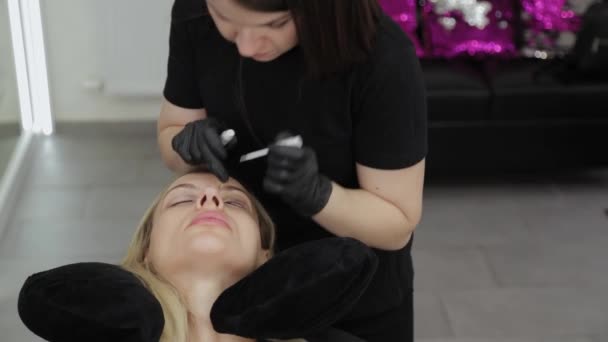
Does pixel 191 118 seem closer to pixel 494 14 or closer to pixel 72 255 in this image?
pixel 72 255

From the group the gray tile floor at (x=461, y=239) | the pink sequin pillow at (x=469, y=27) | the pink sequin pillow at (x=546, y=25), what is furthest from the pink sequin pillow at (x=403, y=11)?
the gray tile floor at (x=461, y=239)

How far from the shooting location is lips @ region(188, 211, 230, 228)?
1215 mm

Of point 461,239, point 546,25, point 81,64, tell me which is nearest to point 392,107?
point 461,239

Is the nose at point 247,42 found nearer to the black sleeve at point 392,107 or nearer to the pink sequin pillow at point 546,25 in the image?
the black sleeve at point 392,107

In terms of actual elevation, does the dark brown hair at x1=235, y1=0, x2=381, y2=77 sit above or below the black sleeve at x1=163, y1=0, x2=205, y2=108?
above

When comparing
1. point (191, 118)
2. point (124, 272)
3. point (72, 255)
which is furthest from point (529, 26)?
point (124, 272)

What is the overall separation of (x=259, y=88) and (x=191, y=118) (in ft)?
0.55

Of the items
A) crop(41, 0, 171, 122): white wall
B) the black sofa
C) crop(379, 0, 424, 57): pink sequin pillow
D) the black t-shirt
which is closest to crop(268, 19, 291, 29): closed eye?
the black t-shirt

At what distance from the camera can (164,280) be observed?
1.22m

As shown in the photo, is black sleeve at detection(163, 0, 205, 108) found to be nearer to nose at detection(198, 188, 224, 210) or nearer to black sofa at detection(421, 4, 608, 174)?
nose at detection(198, 188, 224, 210)

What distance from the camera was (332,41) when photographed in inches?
42.4

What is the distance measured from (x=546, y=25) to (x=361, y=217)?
2077 mm

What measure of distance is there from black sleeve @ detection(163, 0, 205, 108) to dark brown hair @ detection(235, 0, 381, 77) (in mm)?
222

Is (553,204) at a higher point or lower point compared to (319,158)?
lower
